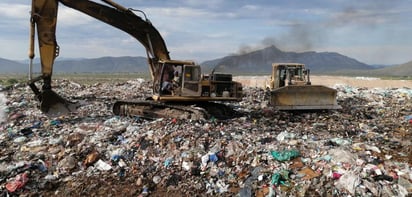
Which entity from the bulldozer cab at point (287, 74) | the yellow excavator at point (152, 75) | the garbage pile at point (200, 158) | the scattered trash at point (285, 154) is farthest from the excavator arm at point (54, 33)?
the bulldozer cab at point (287, 74)

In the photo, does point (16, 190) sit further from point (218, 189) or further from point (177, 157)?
point (218, 189)

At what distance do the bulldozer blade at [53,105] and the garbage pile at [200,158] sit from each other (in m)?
0.26

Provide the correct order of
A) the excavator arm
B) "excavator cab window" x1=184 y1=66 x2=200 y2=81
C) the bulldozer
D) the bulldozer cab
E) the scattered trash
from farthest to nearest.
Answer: the bulldozer cab < the bulldozer < "excavator cab window" x1=184 y1=66 x2=200 y2=81 < the excavator arm < the scattered trash

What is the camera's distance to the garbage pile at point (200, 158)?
641 cm

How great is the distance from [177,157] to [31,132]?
12.0 ft

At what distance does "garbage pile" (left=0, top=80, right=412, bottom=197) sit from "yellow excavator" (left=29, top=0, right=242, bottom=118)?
545mm

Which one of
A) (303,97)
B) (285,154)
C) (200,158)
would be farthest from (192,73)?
(303,97)

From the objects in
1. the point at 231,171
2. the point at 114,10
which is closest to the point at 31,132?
the point at 114,10

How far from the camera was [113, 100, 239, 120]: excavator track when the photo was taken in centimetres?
997

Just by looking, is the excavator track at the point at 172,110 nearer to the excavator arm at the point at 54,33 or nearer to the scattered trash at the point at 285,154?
the excavator arm at the point at 54,33

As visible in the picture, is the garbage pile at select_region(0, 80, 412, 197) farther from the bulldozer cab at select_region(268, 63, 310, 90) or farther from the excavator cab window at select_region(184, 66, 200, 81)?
the bulldozer cab at select_region(268, 63, 310, 90)

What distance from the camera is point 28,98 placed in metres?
15.4

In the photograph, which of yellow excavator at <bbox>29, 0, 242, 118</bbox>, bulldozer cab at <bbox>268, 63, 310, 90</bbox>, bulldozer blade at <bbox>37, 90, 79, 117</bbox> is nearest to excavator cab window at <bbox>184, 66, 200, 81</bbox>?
yellow excavator at <bbox>29, 0, 242, 118</bbox>

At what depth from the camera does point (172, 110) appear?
10.3 meters
